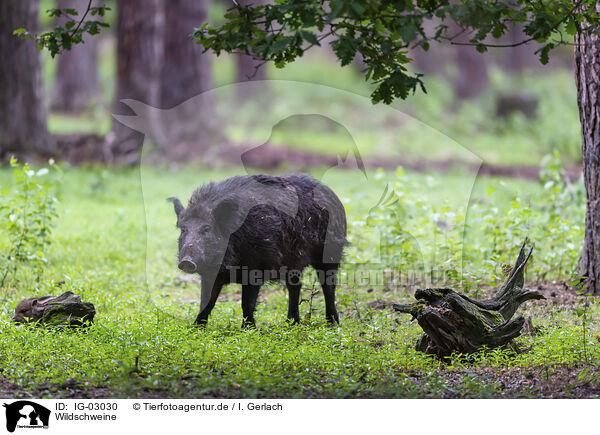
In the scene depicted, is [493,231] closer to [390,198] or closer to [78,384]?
[390,198]

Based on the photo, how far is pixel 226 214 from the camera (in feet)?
23.4

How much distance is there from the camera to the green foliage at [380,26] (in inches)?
212

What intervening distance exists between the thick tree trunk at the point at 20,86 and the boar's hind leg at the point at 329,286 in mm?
10053

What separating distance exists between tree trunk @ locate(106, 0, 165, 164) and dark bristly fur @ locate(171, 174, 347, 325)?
32.6 ft

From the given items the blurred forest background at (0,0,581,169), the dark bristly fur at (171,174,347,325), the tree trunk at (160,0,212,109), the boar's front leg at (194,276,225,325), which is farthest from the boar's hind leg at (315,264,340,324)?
the tree trunk at (160,0,212,109)

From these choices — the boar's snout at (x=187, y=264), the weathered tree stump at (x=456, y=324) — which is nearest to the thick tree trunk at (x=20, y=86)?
the boar's snout at (x=187, y=264)

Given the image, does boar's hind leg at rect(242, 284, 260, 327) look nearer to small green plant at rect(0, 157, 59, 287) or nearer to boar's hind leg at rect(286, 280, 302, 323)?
boar's hind leg at rect(286, 280, 302, 323)

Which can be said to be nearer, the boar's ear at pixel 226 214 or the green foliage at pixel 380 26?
the green foliage at pixel 380 26

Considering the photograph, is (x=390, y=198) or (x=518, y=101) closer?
(x=390, y=198)

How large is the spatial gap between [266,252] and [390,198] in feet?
10.8

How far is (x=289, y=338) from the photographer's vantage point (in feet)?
22.1
